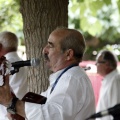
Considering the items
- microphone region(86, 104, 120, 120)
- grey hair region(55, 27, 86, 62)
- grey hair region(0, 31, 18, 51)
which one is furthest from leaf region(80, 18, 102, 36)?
microphone region(86, 104, 120, 120)

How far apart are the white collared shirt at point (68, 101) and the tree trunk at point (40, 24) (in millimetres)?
1327

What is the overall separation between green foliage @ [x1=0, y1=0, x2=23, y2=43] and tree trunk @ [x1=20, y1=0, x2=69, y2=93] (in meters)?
1.42

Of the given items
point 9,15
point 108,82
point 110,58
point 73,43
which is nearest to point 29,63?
point 73,43

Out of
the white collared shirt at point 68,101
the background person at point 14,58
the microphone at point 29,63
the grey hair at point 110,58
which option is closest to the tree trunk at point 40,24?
the background person at point 14,58

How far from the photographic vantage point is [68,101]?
9.33ft

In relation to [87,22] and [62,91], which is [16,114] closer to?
Result: [62,91]

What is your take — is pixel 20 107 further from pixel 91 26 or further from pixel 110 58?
pixel 110 58

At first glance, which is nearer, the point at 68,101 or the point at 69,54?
the point at 68,101

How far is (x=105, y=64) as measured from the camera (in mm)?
6504

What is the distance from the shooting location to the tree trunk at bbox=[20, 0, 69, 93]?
4.37 m

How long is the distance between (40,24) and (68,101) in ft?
5.51

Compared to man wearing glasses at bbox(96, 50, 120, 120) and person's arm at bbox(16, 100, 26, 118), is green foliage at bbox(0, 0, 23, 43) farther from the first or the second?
person's arm at bbox(16, 100, 26, 118)

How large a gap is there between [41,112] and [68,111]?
19cm

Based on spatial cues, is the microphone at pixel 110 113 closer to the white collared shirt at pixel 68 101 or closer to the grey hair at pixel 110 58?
the white collared shirt at pixel 68 101
